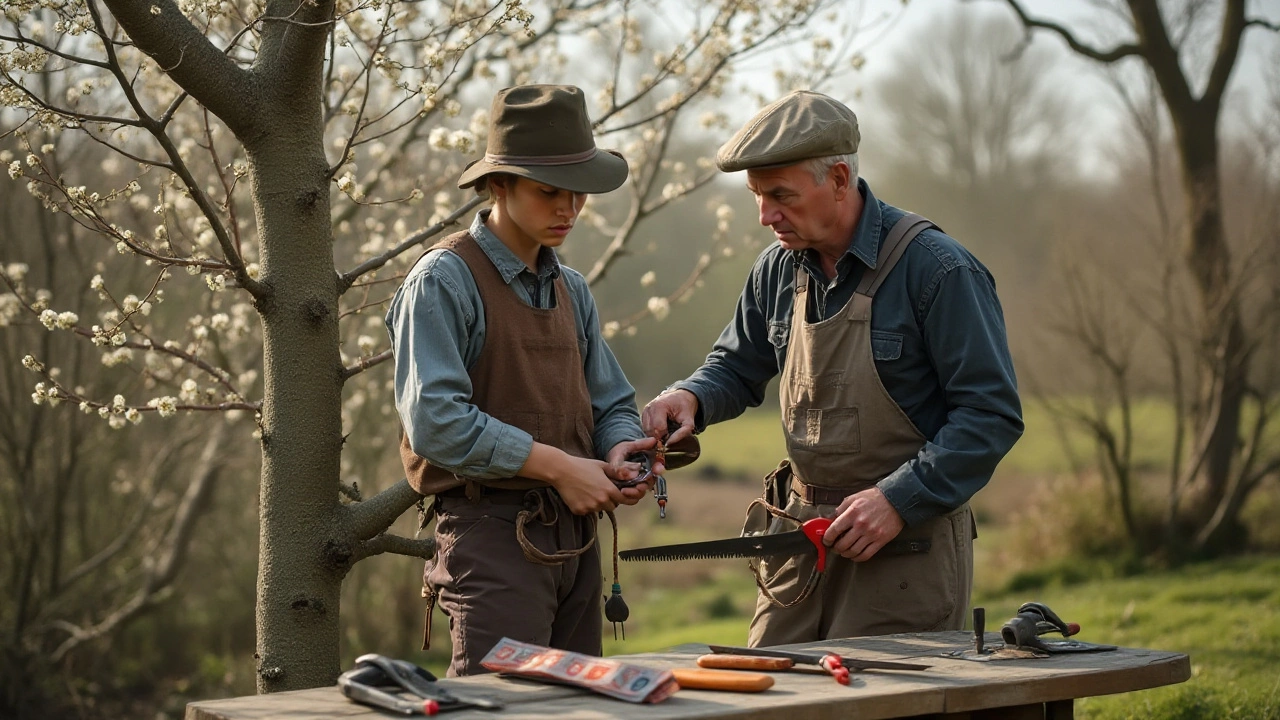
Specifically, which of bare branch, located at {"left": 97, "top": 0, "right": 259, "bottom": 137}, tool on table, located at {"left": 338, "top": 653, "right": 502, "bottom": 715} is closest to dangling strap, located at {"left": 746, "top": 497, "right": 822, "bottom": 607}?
tool on table, located at {"left": 338, "top": 653, "right": 502, "bottom": 715}

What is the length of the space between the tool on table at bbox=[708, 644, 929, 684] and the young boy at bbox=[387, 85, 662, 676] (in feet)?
1.64

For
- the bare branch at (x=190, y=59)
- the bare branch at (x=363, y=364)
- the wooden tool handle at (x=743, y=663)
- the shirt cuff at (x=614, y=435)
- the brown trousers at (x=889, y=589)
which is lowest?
the wooden tool handle at (x=743, y=663)

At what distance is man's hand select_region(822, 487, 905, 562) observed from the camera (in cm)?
376

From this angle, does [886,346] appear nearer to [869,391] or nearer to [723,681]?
[869,391]

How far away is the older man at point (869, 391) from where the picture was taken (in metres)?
3.79

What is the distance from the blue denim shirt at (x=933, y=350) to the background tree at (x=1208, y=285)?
9.38m

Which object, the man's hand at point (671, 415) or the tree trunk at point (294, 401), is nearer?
the man's hand at point (671, 415)

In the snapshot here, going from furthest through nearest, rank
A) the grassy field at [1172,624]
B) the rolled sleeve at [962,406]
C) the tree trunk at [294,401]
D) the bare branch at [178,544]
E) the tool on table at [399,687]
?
the bare branch at [178,544]
the grassy field at [1172,624]
the tree trunk at [294,401]
the rolled sleeve at [962,406]
the tool on table at [399,687]

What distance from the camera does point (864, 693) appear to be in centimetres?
291

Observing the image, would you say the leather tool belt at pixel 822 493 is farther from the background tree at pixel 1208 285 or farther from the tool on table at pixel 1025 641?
the background tree at pixel 1208 285

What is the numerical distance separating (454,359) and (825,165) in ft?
4.29

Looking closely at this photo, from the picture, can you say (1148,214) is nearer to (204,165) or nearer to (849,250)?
(204,165)

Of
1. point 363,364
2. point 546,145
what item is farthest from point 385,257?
point 546,145

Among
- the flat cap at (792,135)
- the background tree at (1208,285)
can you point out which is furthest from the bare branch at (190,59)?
the background tree at (1208,285)
